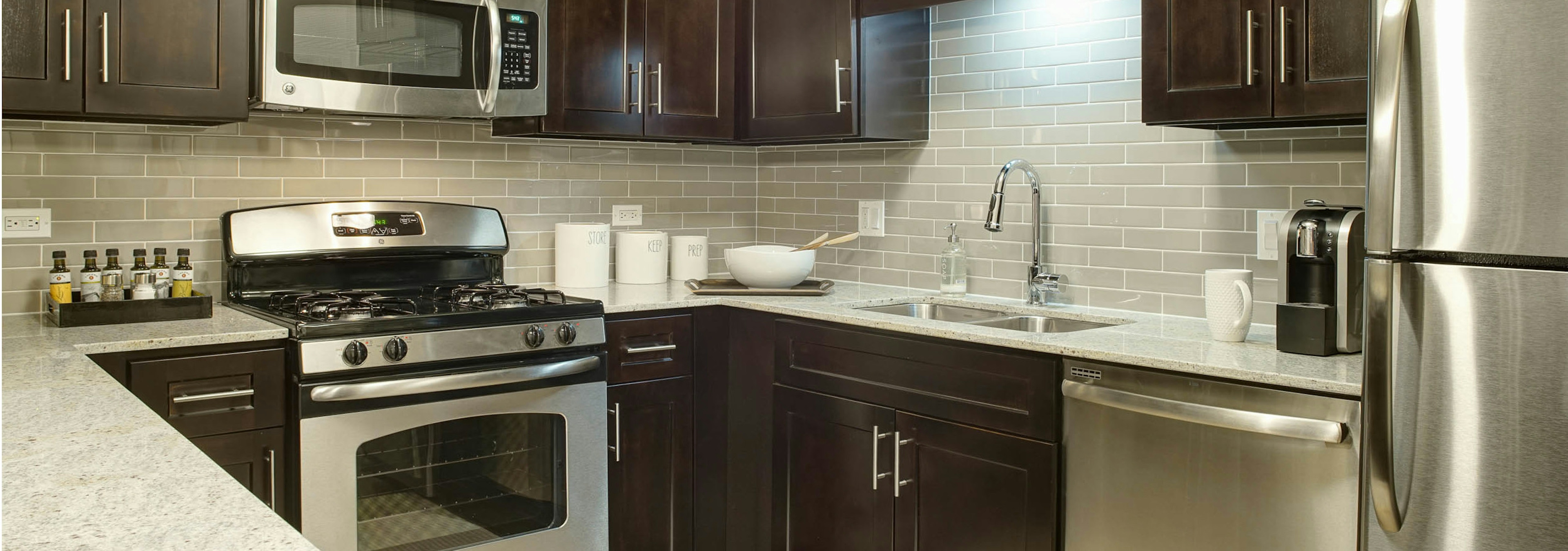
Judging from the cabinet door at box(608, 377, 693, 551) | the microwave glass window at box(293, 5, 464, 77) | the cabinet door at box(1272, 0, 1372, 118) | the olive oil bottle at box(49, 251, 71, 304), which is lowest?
the cabinet door at box(608, 377, 693, 551)

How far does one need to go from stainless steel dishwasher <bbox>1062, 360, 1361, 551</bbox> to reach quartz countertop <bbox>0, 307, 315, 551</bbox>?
1.59m

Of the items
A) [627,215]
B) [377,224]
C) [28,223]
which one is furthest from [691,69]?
[28,223]

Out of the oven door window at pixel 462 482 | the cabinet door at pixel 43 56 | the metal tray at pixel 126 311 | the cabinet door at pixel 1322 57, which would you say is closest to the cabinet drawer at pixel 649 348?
the oven door window at pixel 462 482

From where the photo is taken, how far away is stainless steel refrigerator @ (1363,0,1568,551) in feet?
4.74

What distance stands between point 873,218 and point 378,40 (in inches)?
61.9

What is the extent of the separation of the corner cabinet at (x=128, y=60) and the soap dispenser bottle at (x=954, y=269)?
6.19 ft

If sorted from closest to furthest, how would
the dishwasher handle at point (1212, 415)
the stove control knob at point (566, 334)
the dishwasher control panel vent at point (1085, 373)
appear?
the dishwasher handle at point (1212, 415)
the dishwasher control panel vent at point (1085, 373)
the stove control knob at point (566, 334)

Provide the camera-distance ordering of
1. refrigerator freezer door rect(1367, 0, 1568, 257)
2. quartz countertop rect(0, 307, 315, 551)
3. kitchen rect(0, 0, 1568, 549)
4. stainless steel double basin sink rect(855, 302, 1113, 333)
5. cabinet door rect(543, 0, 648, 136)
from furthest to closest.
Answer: cabinet door rect(543, 0, 648, 136) < stainless steel double basin sink rect(855, 302, 1113, 333) < kitchen rect(0, 0, 1568, 549) < refrigerator freezer door rect(1367, 0, 1568, 257) < quartz countertop rect(0, 307, 315, 551)

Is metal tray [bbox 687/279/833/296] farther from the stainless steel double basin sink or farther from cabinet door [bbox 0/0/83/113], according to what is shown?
cabinet door [bbox 0/0/83/113]

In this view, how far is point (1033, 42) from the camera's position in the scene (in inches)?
118

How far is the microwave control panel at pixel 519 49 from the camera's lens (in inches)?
117

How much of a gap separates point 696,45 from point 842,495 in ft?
4.78

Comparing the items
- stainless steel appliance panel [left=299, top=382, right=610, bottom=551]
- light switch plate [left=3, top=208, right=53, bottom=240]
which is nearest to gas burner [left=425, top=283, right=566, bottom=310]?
stainless steel appliance panel [left=299, top=382, right=610, bottom=551]

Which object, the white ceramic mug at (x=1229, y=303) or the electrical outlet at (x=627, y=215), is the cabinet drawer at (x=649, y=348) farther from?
the white ceramic mug at (x=1229, y=303)
